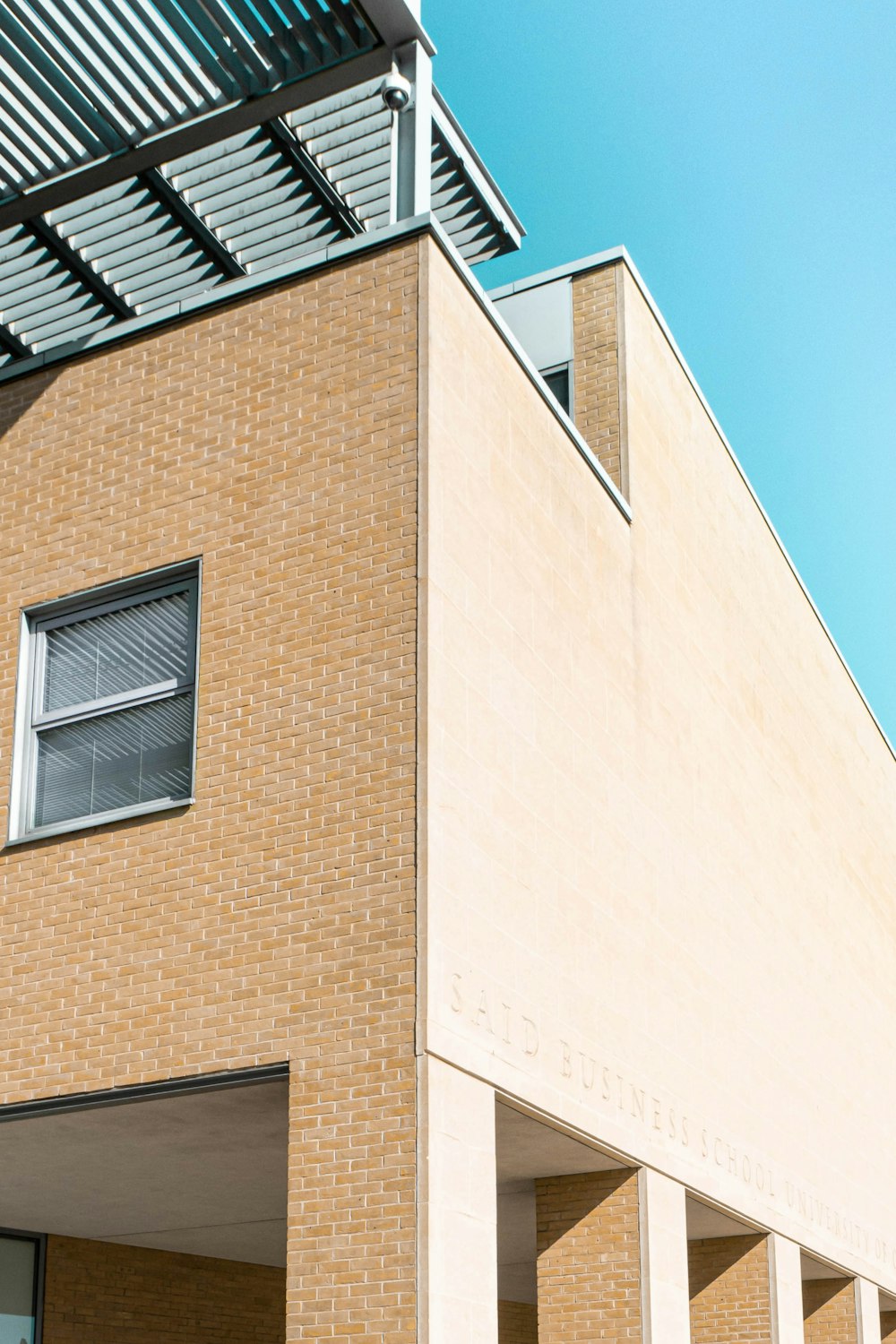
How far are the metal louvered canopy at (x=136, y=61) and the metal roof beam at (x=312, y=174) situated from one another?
2.58 meters

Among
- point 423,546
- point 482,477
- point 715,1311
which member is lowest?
point 715,1311

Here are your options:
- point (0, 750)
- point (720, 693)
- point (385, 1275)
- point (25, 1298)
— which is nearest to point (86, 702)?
point (0, 750)

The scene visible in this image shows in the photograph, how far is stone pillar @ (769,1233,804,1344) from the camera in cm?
1670

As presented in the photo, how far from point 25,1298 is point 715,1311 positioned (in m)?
6.85

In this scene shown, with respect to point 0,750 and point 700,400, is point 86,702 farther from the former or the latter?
point 700,400

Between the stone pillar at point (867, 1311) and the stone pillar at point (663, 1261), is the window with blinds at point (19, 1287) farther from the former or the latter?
the stone pillar at point (867, 1311)

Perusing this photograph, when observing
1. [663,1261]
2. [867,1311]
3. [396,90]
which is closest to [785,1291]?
[867,1311]

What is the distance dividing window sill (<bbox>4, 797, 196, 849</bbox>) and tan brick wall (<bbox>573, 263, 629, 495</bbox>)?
6.29 metres

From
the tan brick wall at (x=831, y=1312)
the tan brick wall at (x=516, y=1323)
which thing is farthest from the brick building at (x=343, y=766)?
the tan brick wall at (x=516, y=1323)

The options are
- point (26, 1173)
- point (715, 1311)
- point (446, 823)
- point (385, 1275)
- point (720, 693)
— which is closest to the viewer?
point (385, 1275)

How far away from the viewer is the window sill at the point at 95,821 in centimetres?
1208

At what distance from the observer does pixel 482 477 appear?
42.3 ft

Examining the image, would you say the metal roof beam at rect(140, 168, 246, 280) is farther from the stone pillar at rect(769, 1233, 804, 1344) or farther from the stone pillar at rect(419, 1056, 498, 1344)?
the stone pillar at rect(769, 1233, 804, 1344)

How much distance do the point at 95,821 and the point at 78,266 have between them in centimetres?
805
